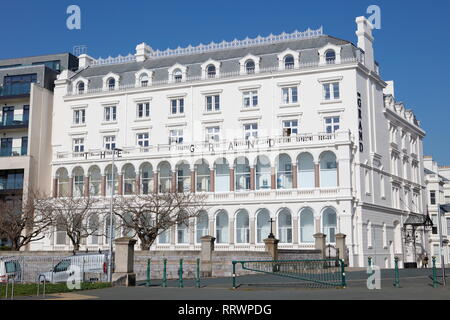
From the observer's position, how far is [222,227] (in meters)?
58.6

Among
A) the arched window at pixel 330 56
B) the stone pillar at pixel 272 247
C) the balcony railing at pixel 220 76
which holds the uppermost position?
the arched window at pixel 330 56

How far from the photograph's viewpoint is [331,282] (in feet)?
80.2

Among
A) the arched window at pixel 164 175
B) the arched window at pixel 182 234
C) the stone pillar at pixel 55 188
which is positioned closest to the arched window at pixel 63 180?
the stone pillar at pixel 55 188

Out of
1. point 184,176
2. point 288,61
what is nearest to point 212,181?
point 184,176

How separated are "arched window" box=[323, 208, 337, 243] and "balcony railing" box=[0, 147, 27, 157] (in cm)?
3345

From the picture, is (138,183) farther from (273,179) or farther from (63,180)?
(273,179)

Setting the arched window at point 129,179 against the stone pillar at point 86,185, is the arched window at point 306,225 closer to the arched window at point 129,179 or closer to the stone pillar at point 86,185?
the arched window at point 129,179

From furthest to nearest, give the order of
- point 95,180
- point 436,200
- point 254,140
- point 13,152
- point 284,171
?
point 436,200 → point 13,152 → point 95,180 → point 254,140 → point 284,171

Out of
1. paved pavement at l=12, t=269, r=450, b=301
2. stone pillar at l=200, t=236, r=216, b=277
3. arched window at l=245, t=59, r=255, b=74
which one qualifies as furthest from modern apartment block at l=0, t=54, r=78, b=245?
paved pavement at l=12, t=269, r=450, b=301

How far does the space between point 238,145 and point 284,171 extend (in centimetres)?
509

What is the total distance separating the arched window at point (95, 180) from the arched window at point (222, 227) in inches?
551

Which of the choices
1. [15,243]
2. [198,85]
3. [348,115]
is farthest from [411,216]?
[15,243]

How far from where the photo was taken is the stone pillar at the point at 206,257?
3739 centimetres

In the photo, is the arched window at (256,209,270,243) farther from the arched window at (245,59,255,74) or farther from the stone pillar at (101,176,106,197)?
the stone pillar at (101,176,106,197)
